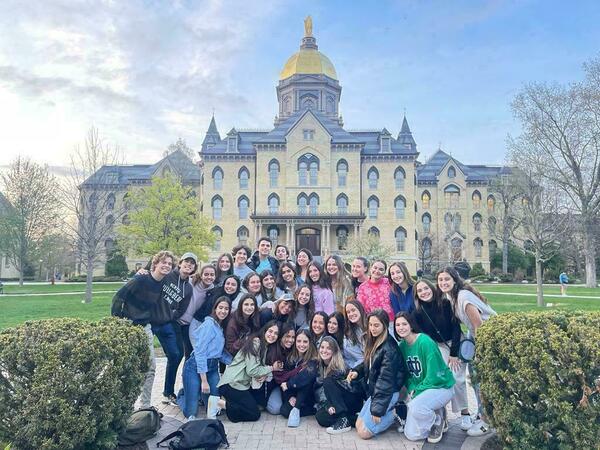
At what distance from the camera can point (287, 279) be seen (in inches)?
312

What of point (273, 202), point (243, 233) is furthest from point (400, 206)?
point (243, 233)

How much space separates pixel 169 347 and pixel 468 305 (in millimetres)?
4440

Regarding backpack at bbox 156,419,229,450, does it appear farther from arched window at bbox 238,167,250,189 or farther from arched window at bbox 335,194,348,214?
arched window at bbox 238,167,250,189

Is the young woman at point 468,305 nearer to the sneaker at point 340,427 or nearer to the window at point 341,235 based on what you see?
the sneaker at point 340,427

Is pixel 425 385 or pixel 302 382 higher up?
pixel 425 385

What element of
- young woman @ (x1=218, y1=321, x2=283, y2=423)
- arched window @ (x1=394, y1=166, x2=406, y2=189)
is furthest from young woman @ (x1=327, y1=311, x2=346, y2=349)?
arched window @ (x1=394, y1=166, x2=406, y2=189)

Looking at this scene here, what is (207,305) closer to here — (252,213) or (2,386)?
(2,386)

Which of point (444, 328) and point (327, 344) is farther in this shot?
point (327, 344)

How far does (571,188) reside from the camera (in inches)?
1204

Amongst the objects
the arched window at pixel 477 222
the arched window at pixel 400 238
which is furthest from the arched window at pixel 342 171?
the arched window at pixel 477 222

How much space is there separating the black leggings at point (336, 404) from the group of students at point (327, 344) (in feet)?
0.04

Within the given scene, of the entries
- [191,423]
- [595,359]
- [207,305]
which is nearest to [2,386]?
[191,423]

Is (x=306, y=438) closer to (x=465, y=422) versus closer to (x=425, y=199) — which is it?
(x=465, y=422)

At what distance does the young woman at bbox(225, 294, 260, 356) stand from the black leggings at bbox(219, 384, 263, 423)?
623 millimetres
